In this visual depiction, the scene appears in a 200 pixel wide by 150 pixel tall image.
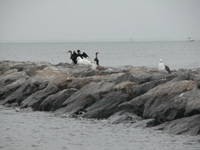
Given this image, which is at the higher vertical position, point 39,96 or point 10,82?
point 10,82

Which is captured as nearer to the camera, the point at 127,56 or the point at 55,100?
the point at 55,100

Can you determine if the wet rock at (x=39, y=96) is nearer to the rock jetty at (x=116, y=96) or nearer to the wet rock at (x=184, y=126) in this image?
the rock jetty at (x=116, y=96)

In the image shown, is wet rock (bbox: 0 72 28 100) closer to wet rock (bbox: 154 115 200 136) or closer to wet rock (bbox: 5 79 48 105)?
wet rock (bbox: 5 79 48 105)

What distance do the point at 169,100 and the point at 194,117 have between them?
1.70 m

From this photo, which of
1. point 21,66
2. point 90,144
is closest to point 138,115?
point 90,144

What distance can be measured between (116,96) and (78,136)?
3396 millimetres

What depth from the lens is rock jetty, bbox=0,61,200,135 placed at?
1469 centimetres

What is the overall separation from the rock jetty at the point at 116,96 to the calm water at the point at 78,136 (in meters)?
0.60

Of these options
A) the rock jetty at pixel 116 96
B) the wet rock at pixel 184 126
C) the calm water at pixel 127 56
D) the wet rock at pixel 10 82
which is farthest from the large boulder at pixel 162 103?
the calm water at pixel 127 56

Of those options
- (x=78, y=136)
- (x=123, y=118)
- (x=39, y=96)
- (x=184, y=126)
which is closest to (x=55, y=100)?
(x=39, y=96)

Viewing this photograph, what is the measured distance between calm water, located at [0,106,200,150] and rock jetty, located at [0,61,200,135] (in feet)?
1.97

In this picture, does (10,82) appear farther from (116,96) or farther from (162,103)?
(162,103)

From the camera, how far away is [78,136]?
14.3 m

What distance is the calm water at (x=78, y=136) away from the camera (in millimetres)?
12891
